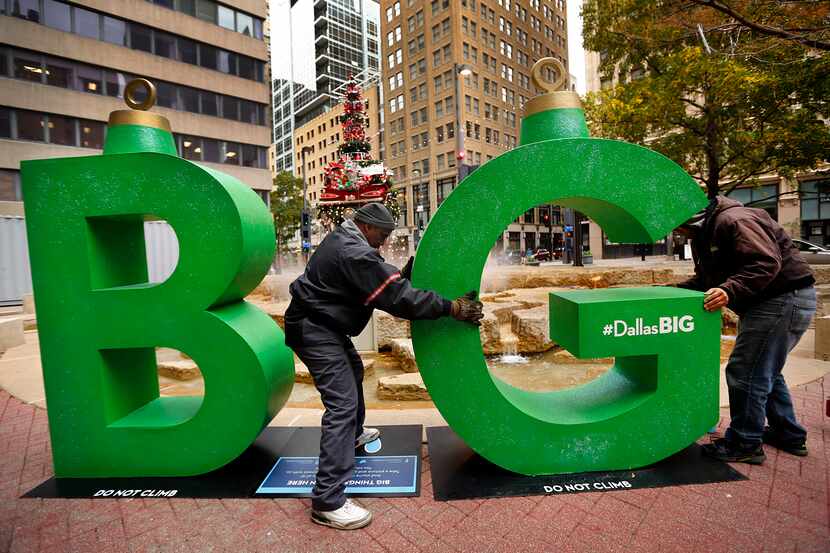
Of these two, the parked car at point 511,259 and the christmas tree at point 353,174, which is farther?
the parked car at point 511,259

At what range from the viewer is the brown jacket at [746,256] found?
286cm

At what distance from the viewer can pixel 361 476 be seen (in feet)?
10.2

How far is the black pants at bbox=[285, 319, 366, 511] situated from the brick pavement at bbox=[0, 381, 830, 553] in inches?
9.4

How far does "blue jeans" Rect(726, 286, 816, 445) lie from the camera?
2988 mm

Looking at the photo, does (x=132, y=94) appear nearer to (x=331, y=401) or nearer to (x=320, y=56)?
(x=331, y=401)

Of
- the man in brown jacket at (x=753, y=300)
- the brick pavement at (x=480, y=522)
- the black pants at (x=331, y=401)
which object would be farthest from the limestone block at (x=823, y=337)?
the black pants at (x=331, y=401)

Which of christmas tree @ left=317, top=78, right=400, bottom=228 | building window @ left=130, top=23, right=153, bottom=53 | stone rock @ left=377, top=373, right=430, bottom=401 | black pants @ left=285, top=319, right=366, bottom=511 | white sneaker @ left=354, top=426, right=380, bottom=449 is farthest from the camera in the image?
building window @ left=130, top=23, right=153, bottom=53

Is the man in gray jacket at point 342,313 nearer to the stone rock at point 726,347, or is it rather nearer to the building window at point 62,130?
the stone rock at point 726,347

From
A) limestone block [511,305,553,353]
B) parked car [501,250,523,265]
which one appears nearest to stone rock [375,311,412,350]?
limestone block [511,305,553,353]

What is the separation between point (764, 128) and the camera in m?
13.0

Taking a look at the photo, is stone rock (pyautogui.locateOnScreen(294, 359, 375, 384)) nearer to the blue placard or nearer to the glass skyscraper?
the blue placard

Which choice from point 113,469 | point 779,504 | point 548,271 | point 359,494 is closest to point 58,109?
point 548,271

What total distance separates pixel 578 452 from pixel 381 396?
2.74m

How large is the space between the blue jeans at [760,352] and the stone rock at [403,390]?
9.90 feet
